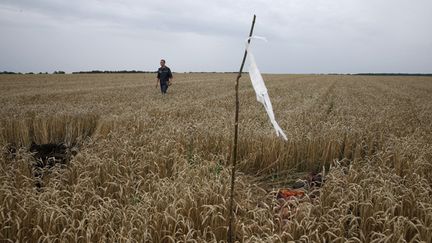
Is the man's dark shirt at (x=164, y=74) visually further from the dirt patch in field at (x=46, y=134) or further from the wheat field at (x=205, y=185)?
the dirt patch in field at (x=46, y=134)

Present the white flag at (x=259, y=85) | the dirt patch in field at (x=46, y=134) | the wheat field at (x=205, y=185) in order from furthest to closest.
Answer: the dirt patch in field at (x=46, y=134) < the wheat field at (x=205, y=185) < the white flag at (x=259, y=85)

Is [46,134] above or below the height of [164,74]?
below

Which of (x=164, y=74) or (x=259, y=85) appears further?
(x=164, y=74)

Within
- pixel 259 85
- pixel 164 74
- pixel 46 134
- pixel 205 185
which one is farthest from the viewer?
pixel 164 74

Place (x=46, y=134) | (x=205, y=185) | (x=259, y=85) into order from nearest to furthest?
(x=259, y=85) → (x=205, y=185) → (x=46, y=134)

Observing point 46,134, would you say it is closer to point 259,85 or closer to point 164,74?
point 259,85

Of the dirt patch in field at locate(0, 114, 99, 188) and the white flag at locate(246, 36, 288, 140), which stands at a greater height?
the white flag at locate(246, 36, 288, 140)

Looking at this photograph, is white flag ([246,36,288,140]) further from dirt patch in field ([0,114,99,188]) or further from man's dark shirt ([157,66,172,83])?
man's dark shirt ([157,66,172,83])

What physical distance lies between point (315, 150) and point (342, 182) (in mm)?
Answer: 1855

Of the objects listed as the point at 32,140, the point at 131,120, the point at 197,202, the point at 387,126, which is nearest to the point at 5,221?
the point at 197,202

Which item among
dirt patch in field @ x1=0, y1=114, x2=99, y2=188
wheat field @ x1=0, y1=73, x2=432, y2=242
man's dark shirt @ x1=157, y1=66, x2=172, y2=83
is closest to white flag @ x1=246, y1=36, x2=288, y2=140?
wheat field @ x1=0, y1=73, x2=432, y2=242

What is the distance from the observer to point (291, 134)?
6977 millimetres

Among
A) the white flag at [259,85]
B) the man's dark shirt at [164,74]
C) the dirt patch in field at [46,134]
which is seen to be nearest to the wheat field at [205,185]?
the dirt patch in field at [46,134]

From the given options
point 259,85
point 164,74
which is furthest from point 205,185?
point 164,74
